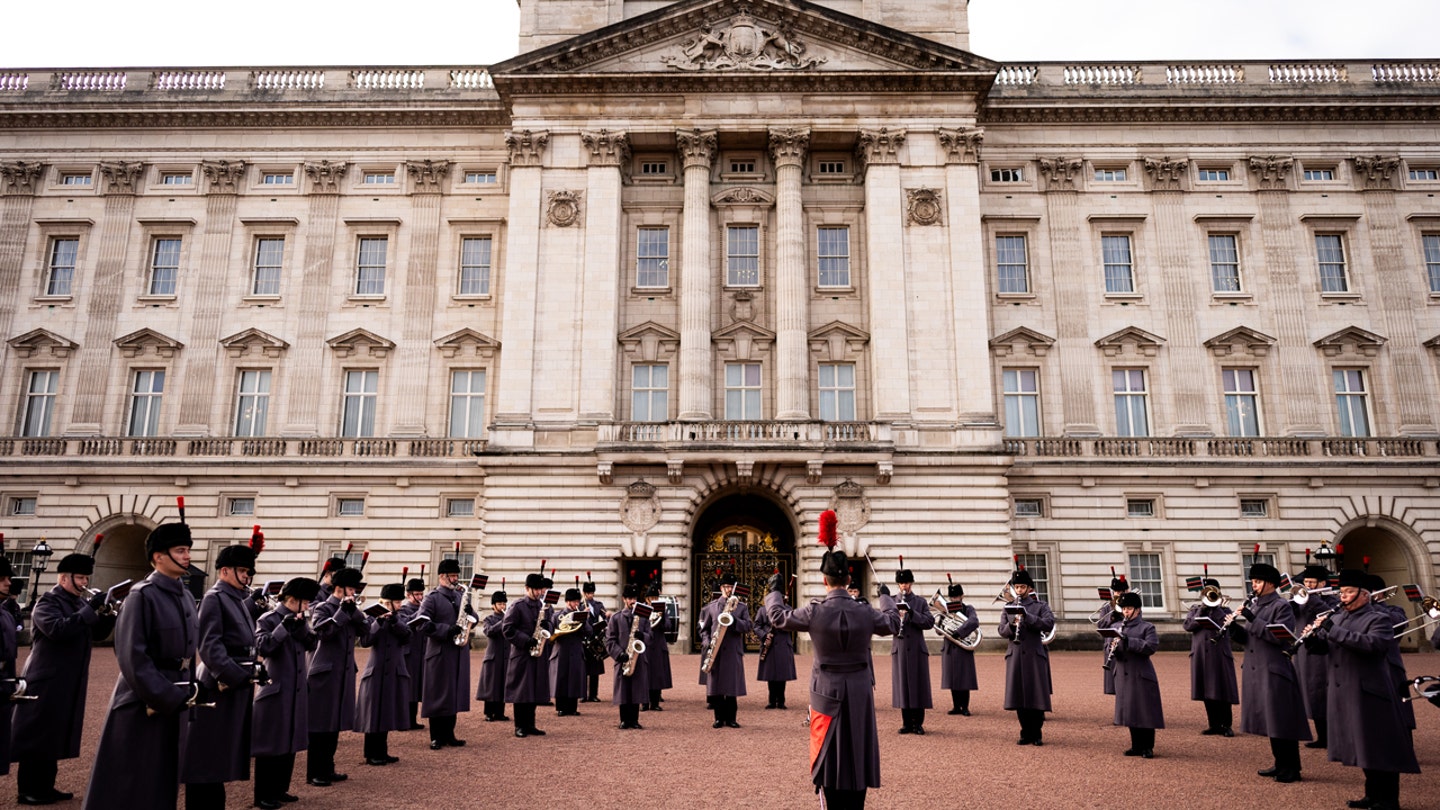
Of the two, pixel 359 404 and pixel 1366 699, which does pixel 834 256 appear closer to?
pixel 359 404

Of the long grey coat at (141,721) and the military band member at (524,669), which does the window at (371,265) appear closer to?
the military band member at (524,669)

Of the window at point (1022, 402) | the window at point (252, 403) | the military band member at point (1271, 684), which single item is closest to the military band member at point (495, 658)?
the military band member at point (1271, 684)

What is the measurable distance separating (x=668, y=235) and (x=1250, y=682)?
25.2 meters

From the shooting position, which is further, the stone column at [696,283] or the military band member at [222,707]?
the stone column at [696,283]

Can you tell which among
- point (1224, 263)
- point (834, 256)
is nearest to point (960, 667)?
point (834, 256)

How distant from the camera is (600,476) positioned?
29.9 m

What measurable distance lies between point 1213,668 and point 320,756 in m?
12.5

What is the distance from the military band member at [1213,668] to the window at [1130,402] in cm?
1989

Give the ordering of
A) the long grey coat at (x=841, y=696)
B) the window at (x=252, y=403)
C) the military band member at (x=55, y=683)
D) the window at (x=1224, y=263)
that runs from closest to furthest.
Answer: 1. the long grey coat at (x=841, y=696)
2. the military band member at (x=55, y=683)
3. the window at (x=252, y=403)
4. the window at (x=1224, y=263)

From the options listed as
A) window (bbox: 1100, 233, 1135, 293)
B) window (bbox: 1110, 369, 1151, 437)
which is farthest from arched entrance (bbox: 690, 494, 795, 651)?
window (bbox: 1100, 233, 1135, 293)

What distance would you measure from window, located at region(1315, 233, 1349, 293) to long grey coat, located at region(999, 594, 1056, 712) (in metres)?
27.0

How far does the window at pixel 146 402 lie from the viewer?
33.7 metres

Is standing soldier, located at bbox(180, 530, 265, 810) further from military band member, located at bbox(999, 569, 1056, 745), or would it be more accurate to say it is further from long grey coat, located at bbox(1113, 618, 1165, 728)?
long grey coat, located at bbox(1113, 618, 1165, 728)

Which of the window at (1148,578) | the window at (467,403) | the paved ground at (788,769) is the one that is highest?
the window at (467,403)
